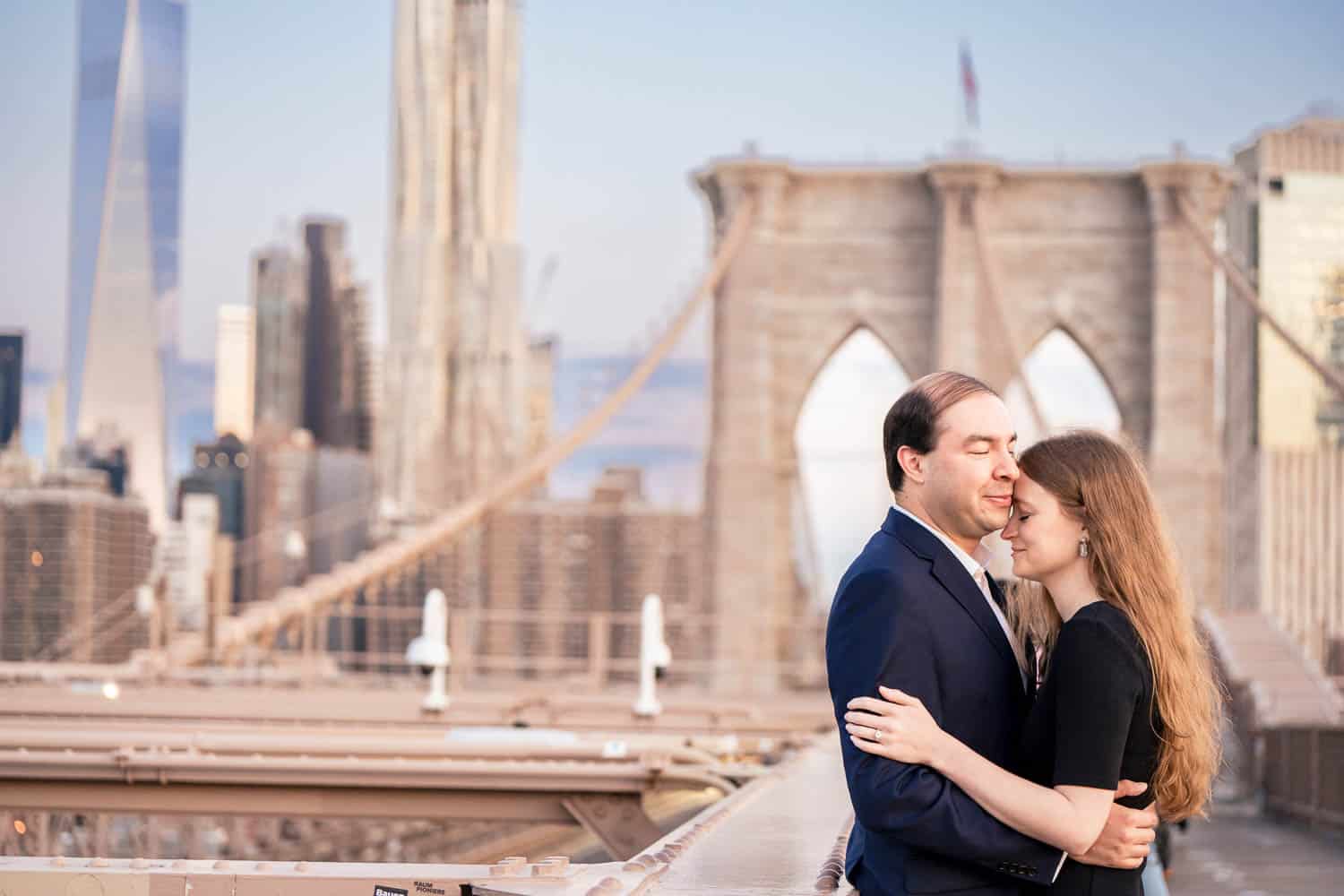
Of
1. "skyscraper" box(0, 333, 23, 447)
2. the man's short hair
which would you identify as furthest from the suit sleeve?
"skyscraper" box(0, 333, 23, 447)

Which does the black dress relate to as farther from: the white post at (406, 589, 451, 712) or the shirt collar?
the white post at (406, 589, 451, 712)

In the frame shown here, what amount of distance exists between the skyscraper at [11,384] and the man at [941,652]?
10117cm

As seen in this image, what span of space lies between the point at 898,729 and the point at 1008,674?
0.95 feet

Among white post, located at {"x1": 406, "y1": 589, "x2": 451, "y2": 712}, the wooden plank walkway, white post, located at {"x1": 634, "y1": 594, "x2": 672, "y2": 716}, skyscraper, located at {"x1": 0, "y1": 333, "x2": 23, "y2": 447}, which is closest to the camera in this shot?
the wooden plank walkway

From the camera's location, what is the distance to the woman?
109 inches

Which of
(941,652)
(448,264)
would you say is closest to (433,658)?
(941,652)

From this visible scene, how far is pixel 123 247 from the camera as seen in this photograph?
107m

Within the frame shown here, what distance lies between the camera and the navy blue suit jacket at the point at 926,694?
9.12 feet

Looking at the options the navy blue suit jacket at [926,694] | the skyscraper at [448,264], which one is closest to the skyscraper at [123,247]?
the skyscraper at [448,264]

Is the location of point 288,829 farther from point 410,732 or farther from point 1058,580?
point 1058,580

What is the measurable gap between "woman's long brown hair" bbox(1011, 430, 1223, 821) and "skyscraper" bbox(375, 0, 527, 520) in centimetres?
5958

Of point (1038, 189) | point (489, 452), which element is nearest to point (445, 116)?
point (489, 452)

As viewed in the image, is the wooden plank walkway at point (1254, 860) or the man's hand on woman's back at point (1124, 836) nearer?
the man's hand on woman's back at point (1124, 836)

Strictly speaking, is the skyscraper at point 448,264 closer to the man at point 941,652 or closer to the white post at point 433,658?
the white post at point 433,658
